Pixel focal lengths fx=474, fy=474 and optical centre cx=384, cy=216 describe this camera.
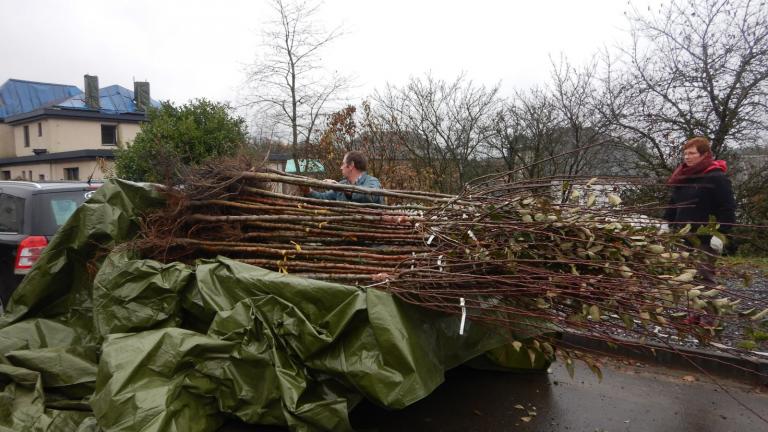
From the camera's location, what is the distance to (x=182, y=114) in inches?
373

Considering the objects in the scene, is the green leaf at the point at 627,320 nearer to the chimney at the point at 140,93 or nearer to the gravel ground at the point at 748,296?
the gravel ground at the point at 748,296

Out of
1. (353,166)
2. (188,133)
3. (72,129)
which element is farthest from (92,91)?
(353,166)

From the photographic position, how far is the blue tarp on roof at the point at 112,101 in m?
30.3

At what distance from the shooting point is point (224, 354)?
263cm

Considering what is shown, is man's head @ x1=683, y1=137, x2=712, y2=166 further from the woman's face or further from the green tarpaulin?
the green tarpaulin

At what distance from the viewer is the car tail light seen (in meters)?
4.21

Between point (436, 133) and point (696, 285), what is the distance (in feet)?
27.2

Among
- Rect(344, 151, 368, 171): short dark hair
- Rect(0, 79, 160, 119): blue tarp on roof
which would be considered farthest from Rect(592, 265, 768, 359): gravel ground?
Rect(0, 79, 160, 119): blue tarp on roof

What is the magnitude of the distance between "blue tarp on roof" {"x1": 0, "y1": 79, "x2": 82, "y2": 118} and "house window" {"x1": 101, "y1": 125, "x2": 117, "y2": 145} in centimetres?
837

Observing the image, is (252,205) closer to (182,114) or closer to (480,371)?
(480,371)

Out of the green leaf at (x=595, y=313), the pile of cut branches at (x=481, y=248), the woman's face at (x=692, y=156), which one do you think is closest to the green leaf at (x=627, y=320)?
the pile of cut branches at (x=481, y=248)

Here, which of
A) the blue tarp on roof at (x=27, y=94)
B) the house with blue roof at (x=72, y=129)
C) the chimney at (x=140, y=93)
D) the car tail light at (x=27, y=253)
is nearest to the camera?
the car tail light at (x=27, y=253)

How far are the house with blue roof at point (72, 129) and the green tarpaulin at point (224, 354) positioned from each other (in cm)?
2591

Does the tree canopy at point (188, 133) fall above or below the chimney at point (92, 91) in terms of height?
below
